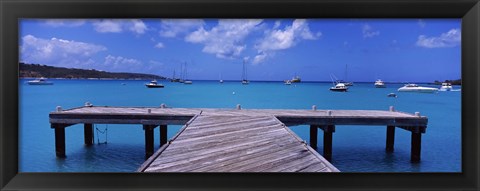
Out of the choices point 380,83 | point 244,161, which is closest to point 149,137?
point 244,161

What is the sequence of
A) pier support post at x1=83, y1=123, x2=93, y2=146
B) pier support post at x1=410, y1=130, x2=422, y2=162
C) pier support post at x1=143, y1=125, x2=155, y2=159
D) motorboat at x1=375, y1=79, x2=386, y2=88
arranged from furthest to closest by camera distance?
motorboat at x1=375, y1=79, x2=386, y2=88, pier support post at x1=83, y1=123, x2=93, y2=146, pier support post at x1=410, y1=130, x2=422, y2=162, pier support post at x1=143, y1=125, x2=155, y2=159

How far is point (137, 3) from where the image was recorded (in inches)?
65.2

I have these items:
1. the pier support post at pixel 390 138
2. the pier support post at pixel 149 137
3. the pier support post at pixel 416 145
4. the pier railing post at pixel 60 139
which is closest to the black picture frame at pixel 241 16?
the pier support post at pixel 149 137

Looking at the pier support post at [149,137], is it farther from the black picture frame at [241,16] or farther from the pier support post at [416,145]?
the pier support post at [416,145]

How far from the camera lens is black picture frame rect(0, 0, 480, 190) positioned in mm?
1668

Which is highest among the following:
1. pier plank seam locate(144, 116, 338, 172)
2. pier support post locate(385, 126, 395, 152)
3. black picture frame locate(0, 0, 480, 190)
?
black picture frame locate(0, 0, 480, 190)

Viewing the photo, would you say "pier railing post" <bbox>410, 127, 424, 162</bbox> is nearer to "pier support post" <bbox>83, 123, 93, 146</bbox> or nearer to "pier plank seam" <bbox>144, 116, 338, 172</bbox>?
"pier plank seam" <bbox>144, 116, 338, 172</bbox>

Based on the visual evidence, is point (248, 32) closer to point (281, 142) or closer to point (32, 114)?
point (32, 114)

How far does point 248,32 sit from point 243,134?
51.1 metres

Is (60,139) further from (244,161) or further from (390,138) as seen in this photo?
(390,138)

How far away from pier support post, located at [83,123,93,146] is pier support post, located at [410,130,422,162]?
277 inches

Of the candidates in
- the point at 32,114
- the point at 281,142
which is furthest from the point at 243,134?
the point at 32,114

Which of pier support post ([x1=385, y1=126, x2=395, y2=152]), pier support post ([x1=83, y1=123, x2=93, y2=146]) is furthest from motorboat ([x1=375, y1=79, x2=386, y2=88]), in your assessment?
pier support post ([x1=83, y1=123, x2=93, y2=146])

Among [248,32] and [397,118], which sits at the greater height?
[248,32]
